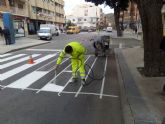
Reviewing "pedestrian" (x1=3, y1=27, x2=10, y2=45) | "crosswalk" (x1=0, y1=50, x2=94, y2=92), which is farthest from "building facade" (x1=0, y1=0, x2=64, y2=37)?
"crosswalk" (x1=0, y1=50, x2=94, y2=92)

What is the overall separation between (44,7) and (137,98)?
64108mm

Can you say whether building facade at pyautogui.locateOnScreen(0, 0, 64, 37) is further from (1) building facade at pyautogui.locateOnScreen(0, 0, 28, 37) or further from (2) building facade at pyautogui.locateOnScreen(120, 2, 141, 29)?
(2) building facade at pyautogui.locateOnScreen(120, 2, 141, 29)

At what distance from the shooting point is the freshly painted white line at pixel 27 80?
359 inches

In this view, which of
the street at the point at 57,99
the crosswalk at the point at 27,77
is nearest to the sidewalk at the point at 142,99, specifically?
the street at the point at 57,99

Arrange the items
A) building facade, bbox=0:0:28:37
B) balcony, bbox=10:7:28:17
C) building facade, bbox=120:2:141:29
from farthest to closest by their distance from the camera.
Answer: building facade, bbox=120:2:141:29 → balcony, bbox=10:7:28:17 → building facade, bbox=0:0:28:37

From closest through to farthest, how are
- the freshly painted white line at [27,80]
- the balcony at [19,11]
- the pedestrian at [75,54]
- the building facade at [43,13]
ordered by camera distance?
1. the pedestrian at [75,54]
2. the freshly painted white line at [27,80]
3. the balcony at [19,11]
4. the building facade at [43,13]

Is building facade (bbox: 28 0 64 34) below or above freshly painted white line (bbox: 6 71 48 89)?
above

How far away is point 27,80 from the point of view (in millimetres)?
9898

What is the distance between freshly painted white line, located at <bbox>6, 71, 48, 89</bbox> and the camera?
29.9 feet

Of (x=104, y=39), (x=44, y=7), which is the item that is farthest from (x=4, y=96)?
(x=44, y=7)

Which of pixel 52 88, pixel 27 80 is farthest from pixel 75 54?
pixel 27 80

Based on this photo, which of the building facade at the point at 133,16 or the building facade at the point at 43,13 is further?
the building facade at the point at 43,13

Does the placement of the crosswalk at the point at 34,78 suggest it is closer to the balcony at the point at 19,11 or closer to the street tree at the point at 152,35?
the street tree at the point at 152,35

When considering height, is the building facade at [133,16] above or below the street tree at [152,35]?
above
